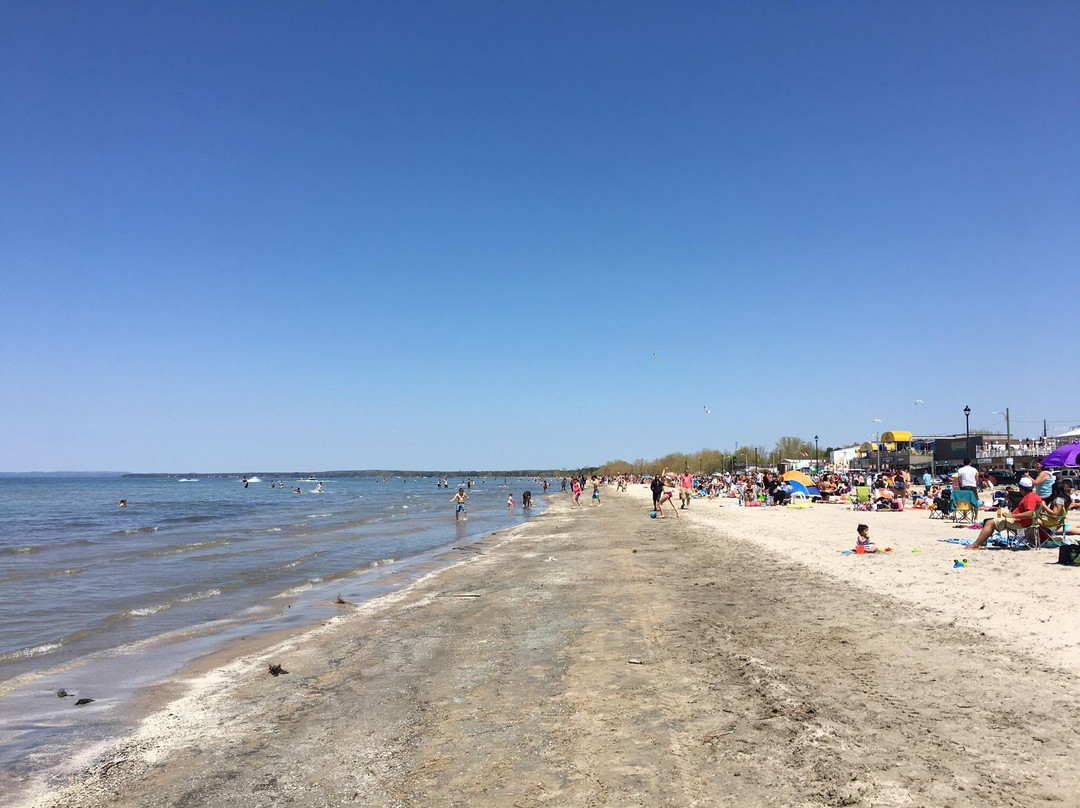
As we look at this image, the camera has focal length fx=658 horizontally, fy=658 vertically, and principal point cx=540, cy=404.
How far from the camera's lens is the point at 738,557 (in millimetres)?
14078

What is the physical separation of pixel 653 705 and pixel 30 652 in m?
8.49

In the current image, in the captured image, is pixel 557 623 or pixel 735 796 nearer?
pixel 735 796

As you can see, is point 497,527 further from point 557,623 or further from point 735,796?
point 735,796

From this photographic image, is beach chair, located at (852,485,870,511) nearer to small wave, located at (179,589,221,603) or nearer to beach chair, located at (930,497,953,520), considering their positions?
beach chair, located at (930,497,953,520)

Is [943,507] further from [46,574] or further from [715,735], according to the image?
[46,574]

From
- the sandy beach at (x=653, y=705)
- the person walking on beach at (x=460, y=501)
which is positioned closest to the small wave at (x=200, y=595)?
the sandy beach at (x=653, y=705)

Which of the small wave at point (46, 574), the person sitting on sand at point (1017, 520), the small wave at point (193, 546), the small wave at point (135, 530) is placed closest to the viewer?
the person sitting on sand at point (1017, 520)

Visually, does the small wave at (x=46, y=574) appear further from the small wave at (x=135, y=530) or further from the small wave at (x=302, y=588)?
the small wave at (x=135, y=530)

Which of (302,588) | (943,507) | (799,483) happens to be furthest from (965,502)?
(302,588)

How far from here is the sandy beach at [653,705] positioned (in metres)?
3.93

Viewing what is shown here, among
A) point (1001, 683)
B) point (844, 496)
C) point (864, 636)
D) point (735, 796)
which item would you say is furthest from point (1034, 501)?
point (844, 496)

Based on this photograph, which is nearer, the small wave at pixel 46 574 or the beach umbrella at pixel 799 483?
the small wave at pixel 46 574

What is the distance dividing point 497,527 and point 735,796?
26.5 meters

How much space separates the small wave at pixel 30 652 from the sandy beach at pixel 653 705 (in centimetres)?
279
